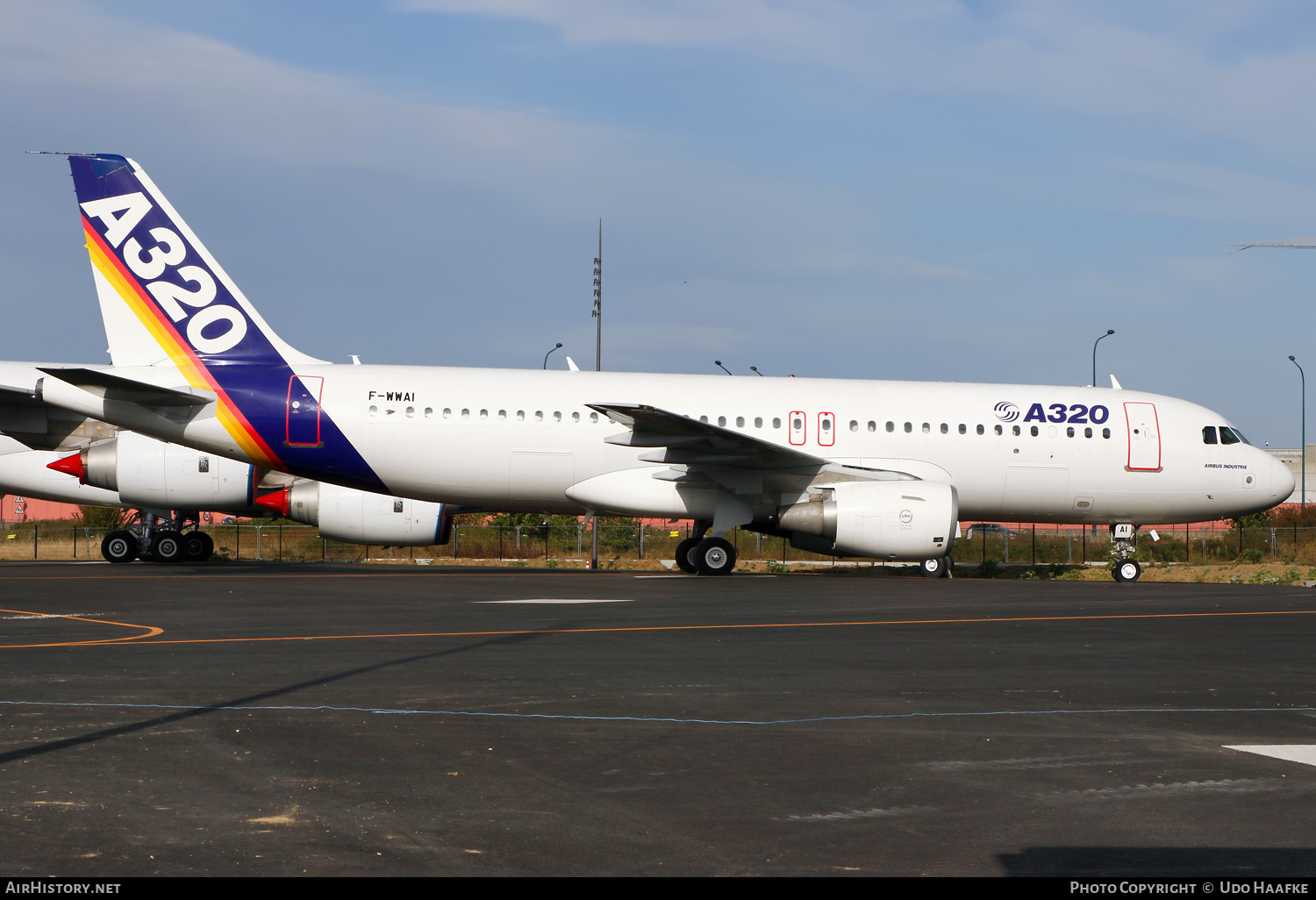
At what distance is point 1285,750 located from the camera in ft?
20.7

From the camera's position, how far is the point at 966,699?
8.08 m

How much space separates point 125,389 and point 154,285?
115 inches

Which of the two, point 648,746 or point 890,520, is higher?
point 890,520

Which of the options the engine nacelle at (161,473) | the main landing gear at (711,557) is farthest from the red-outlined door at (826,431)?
the engine nacelle at (161,473)

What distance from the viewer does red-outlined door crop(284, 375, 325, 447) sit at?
71.9ft

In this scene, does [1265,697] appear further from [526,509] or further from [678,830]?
[526,509]

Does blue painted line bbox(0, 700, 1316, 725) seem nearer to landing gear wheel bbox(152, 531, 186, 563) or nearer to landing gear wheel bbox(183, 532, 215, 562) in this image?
landing gear wheel bbox(152, 531, 186, 563)

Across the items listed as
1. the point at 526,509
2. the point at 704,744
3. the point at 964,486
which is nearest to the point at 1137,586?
the point at 964,486

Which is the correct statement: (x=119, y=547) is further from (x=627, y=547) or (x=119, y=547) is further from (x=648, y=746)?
(x=648, y=746)

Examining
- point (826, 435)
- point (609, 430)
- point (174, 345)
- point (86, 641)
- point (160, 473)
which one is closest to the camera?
point (86, 641)

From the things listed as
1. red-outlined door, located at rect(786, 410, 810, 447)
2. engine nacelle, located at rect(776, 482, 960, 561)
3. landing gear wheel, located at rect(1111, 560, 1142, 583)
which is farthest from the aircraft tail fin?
landing gear wheel, located at rect(1111, 560, 1142, 583)

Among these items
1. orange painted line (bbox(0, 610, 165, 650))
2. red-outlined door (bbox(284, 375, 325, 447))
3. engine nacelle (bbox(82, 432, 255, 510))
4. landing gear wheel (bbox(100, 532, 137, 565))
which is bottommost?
orange painted line (bbox(0, 610, 165, 650))

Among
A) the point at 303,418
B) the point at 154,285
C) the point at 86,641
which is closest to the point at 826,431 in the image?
the point at 303,418

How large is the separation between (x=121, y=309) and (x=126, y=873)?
2125 centimetres
